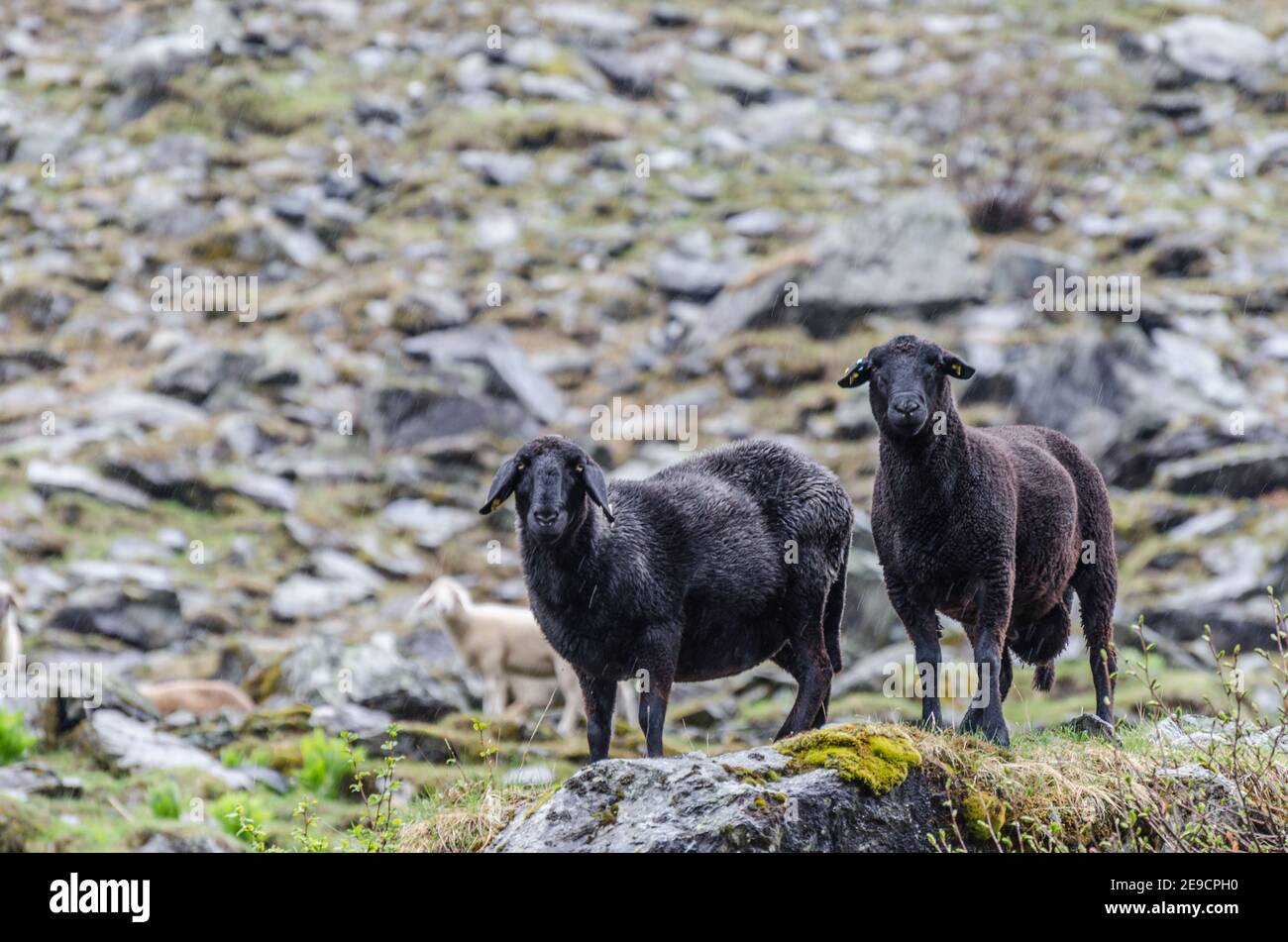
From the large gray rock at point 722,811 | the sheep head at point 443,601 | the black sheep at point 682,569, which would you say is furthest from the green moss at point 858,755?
the sheep head at point 443,601

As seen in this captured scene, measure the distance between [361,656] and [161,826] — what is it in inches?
239

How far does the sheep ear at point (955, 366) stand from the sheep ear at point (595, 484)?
188 centimetres

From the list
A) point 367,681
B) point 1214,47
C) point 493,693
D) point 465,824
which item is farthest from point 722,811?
point 1214,47

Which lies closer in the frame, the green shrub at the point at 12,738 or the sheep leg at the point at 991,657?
the sheep leg at the point at 991,657

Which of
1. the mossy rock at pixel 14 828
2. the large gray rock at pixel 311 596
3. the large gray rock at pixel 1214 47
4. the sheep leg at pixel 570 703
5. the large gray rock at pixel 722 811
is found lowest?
the large gray rock at pixel 311 596

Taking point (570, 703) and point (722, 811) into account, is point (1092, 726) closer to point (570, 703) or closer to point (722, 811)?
point (722, 811)

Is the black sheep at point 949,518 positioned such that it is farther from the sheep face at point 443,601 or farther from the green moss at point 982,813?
the sheep face at point 443,601

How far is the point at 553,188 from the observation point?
1491 inches

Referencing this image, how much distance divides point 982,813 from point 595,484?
2.46 metres

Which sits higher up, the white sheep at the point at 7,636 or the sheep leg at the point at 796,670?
the sheep leg at the point at 796,670

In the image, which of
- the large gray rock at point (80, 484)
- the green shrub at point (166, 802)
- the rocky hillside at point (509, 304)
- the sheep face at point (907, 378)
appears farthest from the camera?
the large gray rock at point (80, 484)

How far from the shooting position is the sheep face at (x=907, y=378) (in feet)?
25.4

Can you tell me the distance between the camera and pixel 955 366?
792cm

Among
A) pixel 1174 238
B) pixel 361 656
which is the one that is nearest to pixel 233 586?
pixel 361 656
